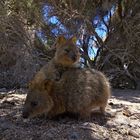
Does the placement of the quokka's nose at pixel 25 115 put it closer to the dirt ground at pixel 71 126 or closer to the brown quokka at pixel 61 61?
the dirt ground at pixel 71 126

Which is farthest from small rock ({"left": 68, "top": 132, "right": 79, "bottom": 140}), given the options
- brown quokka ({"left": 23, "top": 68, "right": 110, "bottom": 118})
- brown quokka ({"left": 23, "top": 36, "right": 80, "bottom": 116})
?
brown quokka ({"left": 23, "top": 36, "right": 80, "bottom": 116})

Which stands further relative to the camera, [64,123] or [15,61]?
[15,61]

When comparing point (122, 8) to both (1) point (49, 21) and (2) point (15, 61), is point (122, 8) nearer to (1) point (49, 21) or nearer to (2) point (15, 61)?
(1) point (49, 21)

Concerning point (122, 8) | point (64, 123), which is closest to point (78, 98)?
point (64, 123)

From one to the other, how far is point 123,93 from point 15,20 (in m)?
2.77

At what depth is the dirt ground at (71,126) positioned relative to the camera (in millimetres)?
5153

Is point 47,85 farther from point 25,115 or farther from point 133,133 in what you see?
point 133,133

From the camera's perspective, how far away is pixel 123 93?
9.11 m

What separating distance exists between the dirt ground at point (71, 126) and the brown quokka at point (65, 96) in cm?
16

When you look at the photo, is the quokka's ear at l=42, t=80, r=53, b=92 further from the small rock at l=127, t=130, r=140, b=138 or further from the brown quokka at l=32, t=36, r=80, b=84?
the small rock at l=127, t=130, r=140, b=138

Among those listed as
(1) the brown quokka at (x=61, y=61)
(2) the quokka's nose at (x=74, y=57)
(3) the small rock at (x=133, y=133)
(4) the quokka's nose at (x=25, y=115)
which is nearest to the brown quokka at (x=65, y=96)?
(4) the quokka's nose at (x=25, y=115)

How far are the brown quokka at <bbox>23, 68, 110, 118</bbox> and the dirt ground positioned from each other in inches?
6.5

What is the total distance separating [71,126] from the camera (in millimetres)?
5379

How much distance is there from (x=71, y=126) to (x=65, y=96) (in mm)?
393
